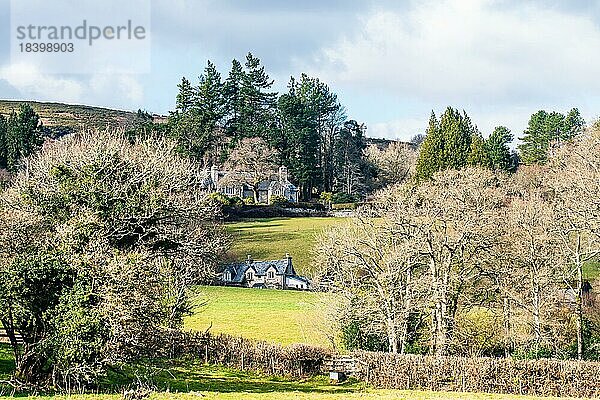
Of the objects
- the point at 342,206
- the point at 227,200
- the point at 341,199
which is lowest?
the point at 342,206

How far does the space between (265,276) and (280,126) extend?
1733 inches

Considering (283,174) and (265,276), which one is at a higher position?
(283,174)

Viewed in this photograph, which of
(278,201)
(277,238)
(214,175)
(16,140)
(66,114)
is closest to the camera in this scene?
(277,238)

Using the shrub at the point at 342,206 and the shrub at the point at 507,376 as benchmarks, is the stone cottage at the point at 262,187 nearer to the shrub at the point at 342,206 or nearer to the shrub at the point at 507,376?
the shrub at the point at 342,206

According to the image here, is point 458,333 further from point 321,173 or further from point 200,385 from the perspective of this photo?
point 321,173

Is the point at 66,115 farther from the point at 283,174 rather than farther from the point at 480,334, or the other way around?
the point at 480,334

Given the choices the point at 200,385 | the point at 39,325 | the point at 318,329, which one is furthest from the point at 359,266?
the point at 39,325

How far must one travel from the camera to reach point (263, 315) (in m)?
47.7

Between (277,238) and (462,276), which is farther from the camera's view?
(277,238)

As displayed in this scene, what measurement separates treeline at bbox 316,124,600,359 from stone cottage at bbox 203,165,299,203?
181 feet

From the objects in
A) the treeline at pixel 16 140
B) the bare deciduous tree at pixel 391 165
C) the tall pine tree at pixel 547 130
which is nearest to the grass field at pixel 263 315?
the treeline at pixel 16 140

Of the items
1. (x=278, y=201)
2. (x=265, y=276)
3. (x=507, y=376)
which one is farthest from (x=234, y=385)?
(x=278, y=201)

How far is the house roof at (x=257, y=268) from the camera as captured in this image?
64.6 metres

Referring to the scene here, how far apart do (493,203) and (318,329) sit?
Answer: 12.4 m
